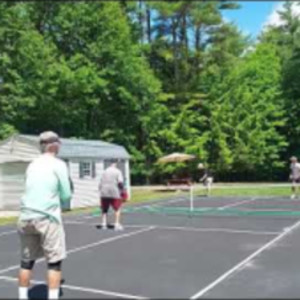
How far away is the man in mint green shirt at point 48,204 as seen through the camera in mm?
6129

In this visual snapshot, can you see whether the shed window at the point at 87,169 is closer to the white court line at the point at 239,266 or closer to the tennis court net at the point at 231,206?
the tennis court net at the point at 231,206

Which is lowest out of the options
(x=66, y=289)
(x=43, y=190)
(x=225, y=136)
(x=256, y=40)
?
(x=66, y=289)

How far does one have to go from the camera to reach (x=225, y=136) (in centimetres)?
3925

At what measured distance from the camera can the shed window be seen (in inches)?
925

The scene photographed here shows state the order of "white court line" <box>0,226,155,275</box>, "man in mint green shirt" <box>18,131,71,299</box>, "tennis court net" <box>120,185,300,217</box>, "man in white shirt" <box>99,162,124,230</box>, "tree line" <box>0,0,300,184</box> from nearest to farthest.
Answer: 1. "man in mint green shirt" <box>18,131,71,299</box>
2. "white court line" <box>0,226,155,275</box>
3. "man in white shirt" <box>99,162,124,230</box>
4. "tennis court net" <box>120,185,300,217</box>
5. "tree line" <box>0,0,300,184</box>

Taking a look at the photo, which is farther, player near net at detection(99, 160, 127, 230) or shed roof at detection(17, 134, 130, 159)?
shed roof at detection(17, 134, 130, 159)

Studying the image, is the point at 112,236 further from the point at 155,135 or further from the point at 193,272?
the point at 155,135

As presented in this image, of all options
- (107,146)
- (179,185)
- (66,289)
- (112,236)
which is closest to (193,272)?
(66,289)

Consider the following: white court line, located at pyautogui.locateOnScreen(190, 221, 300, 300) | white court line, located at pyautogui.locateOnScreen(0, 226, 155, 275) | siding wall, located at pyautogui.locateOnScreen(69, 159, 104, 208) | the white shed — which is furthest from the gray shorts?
siding wall, located at pyautogui.locateOnScreen(69, 159, 104, 208)

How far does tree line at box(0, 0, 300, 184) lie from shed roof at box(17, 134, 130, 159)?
232 inches

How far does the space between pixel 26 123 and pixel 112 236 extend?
23.7 metres

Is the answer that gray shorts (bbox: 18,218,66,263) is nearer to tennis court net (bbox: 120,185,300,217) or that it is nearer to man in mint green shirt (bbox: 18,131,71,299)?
man in mint green shirt (bbox: 18,131,71,299)

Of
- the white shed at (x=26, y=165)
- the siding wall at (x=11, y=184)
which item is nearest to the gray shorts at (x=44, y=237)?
the white shed at (x=26, y=165)

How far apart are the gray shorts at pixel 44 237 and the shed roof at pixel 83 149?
1552cm
